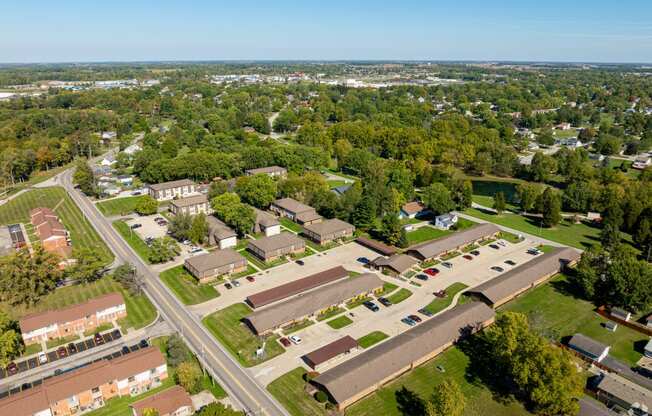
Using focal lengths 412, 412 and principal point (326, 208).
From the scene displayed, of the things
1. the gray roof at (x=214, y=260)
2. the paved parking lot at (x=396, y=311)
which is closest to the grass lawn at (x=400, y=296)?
the paved parking lot at (x=396, y=311)

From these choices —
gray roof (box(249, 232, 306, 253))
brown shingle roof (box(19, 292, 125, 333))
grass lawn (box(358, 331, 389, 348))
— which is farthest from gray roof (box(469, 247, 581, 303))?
brown shingle roof (box(19, 292, 125, 333))

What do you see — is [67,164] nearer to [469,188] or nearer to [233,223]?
[233,223]

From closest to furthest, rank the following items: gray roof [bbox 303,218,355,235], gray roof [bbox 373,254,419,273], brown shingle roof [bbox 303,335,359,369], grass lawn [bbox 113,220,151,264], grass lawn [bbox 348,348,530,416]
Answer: grass lawn [bbox 348,348,530,416]
brown shingle roof [bbox 303,335,359,369]
gray roof [bbox 373,254,419,273]
grass lawn [bbox 113,220,151,264]
gray roof [bbox 303,218,355,235]

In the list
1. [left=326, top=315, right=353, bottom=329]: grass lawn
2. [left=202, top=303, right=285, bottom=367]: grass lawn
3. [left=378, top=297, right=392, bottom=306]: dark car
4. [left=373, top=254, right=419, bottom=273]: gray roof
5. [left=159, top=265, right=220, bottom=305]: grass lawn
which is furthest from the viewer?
[left=373, top=254, right=419, bottom=273]: gray roof

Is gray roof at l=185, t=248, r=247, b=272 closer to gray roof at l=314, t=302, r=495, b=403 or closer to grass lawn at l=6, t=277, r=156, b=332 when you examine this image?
grass lawn at l=6, t=277, r=156, b=332

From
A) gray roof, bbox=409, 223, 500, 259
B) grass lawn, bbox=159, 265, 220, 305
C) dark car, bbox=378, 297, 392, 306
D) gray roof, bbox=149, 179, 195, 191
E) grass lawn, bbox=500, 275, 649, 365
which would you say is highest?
gray roof, bbox=149, 179, 195, 191

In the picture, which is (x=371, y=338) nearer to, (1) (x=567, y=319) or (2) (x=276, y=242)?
(1) (x=567, y=319)

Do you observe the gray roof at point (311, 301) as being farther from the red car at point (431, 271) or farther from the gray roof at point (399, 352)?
the gray roof at point (399, 352)
